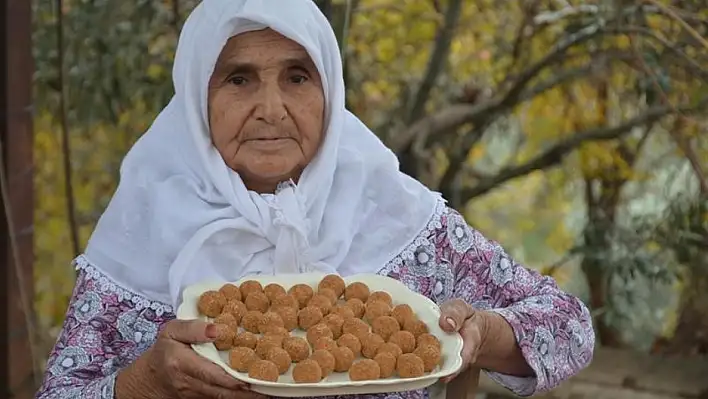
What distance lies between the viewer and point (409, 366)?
4.41ft

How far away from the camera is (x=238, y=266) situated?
160 centimetres

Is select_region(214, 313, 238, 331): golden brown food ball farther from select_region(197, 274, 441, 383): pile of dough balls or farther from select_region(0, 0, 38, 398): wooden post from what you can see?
select_region(0, 0, 38, 398): wooden post

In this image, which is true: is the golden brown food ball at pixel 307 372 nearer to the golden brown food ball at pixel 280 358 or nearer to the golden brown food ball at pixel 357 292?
the golden brown food ball at pixel 280 358

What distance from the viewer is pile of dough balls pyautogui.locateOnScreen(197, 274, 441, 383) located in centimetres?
134

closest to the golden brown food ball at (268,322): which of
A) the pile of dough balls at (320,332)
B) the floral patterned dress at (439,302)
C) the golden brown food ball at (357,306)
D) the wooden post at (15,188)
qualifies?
the pile of dough balls at (320,332)

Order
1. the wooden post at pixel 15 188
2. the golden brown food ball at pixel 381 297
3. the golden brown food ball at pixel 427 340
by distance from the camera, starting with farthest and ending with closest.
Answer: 1. the wooden post at pixel 15 188
2. the golden brown food ball at pixel 381 297
3. the golden brown food ball at pixel 427 340

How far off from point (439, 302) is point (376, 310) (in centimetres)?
23

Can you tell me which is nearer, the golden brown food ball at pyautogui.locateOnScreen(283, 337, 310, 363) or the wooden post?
the golden brown food ball at pyautogui.locateOnScreen(283, 337, 310, 363)

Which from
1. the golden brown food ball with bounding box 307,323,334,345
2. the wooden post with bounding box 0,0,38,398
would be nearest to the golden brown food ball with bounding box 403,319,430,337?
the golden brown food ball with bounding box 307,323,334,345

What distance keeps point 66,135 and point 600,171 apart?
1.81 meters

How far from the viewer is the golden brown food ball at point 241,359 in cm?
134

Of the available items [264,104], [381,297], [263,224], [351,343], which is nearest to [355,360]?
[351,343]

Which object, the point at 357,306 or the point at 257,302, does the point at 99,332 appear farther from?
the point at 357,306

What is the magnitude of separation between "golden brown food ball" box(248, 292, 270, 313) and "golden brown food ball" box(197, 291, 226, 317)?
0.11ft
